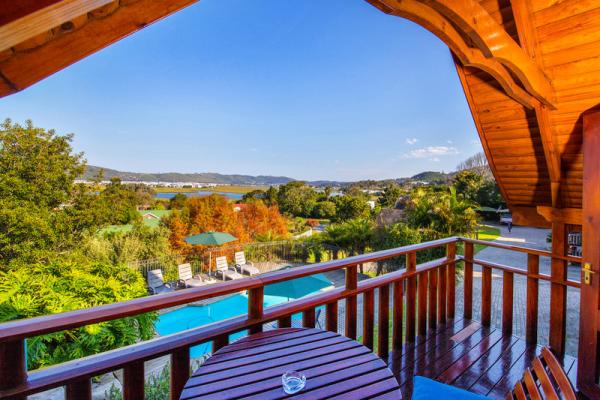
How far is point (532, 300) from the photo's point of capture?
298 cm

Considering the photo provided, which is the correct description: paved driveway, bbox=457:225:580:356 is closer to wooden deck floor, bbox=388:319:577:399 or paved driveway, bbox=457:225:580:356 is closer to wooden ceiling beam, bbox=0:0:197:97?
wooden deck floor, bbox=388:319:577:399

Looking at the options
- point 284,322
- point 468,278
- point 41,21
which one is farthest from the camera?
point 468,278

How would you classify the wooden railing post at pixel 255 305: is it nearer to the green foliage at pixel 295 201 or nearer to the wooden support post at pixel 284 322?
the wooden support post at pixel 284 322

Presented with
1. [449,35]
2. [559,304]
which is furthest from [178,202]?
[449,35]

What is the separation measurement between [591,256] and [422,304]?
132cm

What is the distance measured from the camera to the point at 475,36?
165 centimetres

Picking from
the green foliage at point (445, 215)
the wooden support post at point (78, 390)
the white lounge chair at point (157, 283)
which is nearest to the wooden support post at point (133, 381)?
the wooden support post at point (78, 390)

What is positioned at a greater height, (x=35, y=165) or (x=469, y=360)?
(x=35, y=165)

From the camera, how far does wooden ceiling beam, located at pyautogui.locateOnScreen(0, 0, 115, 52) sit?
38 cm

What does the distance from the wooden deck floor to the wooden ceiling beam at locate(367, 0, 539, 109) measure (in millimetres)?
2098

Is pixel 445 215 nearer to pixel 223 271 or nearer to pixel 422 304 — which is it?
pixel 223 271

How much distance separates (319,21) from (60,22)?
11153 mm

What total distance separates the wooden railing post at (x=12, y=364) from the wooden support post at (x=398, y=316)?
2.33m

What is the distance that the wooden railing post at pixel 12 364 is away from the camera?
3.44 feet
